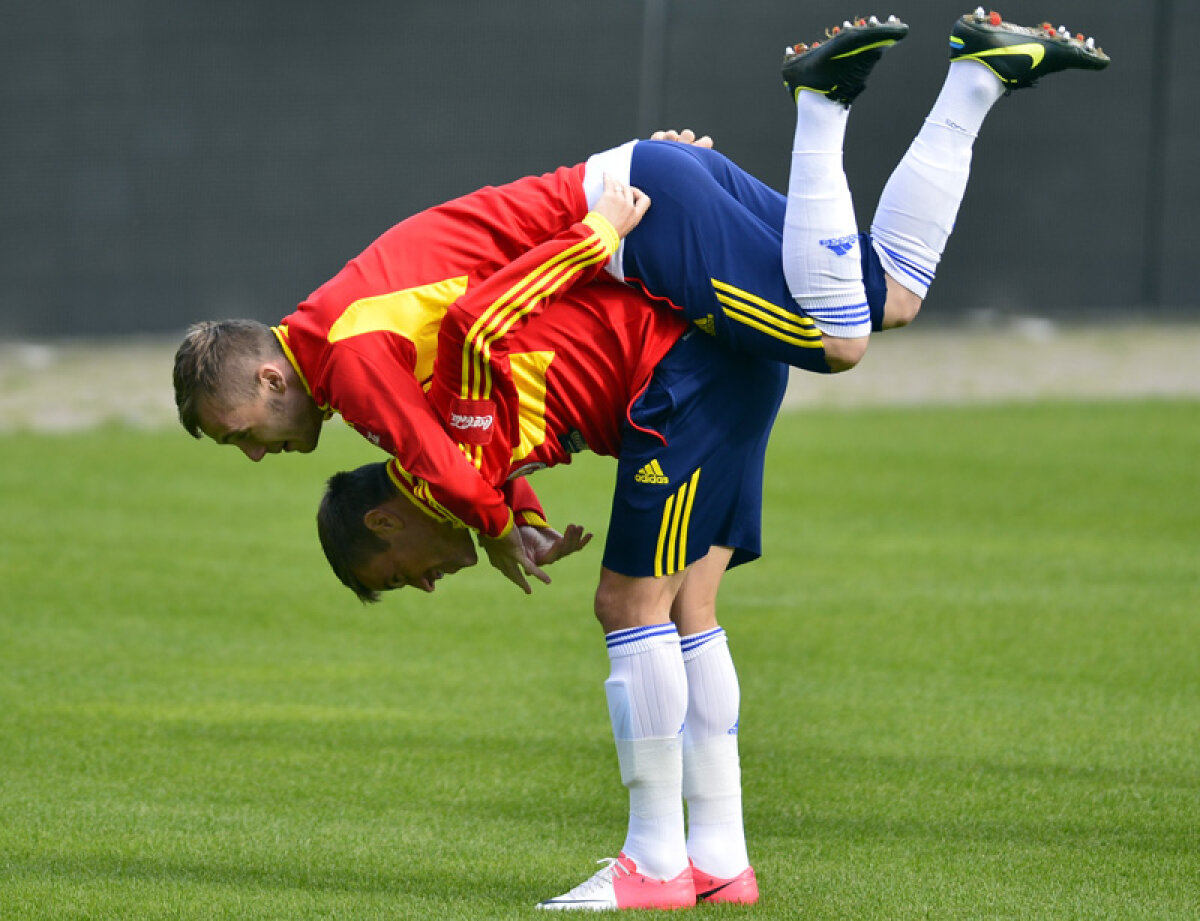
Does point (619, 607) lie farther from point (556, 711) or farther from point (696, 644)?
point (556, 711)

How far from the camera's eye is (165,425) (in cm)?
1022

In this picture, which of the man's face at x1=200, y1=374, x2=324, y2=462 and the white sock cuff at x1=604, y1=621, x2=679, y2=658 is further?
the white sock cuff at x1=604, y1=621, x2=679, y2=658

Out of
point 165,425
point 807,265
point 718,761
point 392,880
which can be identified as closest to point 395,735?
point 392,880

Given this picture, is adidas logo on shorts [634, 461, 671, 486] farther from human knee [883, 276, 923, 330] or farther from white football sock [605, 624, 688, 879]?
human knee [883, 276, 923, 330]

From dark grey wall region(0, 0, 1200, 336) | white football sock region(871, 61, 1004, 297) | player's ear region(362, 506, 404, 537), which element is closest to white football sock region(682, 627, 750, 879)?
player's ear region(362, 506, 404, 537)

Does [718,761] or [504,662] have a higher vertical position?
[718,761]

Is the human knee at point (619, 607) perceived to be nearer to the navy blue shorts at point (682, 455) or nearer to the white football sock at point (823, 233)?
the navy blue shorts at point (682, 455)

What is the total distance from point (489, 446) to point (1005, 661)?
2.74 meters

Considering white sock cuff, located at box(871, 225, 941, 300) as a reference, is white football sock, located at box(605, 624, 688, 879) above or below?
below

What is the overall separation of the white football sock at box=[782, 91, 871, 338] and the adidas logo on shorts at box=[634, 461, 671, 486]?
39cm

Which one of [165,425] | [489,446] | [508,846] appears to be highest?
[489,446]

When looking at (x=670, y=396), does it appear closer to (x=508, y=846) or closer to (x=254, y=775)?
(x=508, y=846)

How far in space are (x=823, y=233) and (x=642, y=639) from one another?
2.63ft

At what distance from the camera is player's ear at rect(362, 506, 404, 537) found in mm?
3230
